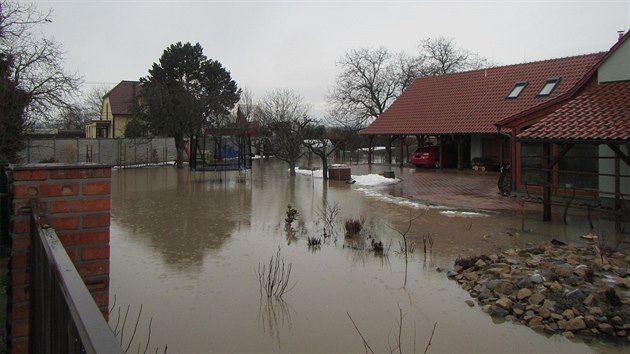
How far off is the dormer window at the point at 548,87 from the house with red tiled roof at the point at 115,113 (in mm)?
36632

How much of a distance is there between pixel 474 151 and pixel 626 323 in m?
21.6

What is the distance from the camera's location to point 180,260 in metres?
7.82

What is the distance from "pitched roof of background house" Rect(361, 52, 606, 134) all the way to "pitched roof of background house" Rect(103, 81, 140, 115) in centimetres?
2943

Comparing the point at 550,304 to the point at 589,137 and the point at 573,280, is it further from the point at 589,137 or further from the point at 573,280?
the point at 589,137

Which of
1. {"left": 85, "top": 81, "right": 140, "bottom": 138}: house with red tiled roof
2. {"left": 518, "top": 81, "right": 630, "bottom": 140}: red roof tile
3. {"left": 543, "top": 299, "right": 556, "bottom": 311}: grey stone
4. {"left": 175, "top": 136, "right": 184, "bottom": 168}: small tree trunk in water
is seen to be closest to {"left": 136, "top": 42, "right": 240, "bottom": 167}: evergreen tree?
{"left": 175, "top": 136, "right": 184, "bottom": 168}: small tree trunk in water

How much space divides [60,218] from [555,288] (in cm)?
524

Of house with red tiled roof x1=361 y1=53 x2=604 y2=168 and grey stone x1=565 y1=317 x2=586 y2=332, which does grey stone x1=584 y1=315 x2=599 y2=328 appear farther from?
house with red tiled roof x1=361 y1=53 x2=604 y2=168

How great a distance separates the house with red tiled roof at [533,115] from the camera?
11180mm

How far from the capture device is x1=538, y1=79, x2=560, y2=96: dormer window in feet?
75.9

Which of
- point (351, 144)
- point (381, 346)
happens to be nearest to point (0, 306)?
point (381, 346)

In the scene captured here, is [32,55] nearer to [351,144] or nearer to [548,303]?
[548,303]

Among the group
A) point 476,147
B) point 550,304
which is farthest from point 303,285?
point 476,147

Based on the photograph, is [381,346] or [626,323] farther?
[626,323]

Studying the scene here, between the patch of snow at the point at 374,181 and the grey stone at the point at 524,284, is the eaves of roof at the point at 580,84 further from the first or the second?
the grey stone at the point at 524,284
